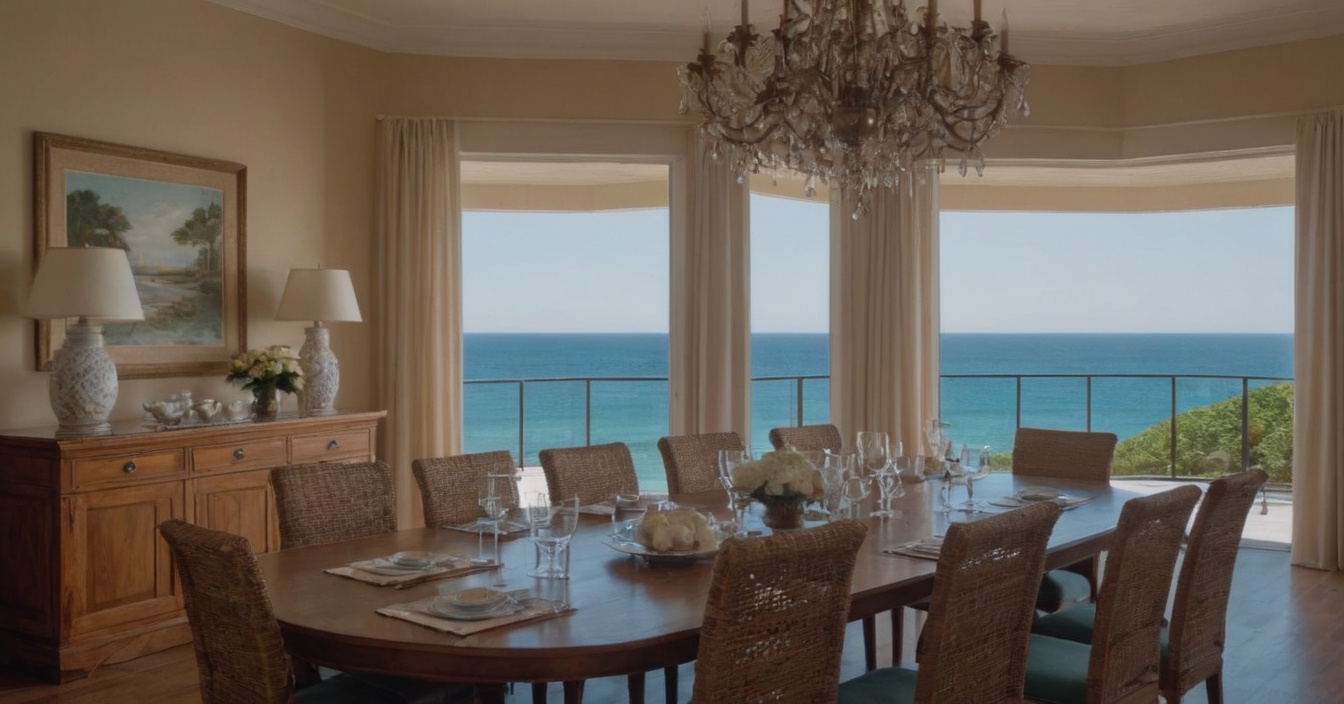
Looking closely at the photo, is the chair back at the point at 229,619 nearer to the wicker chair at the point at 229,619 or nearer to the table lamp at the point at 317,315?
the wicker chair at the point at 229,619

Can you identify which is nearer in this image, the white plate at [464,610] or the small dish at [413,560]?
the white plate at [464,610]

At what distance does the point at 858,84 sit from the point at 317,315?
2.97 meters

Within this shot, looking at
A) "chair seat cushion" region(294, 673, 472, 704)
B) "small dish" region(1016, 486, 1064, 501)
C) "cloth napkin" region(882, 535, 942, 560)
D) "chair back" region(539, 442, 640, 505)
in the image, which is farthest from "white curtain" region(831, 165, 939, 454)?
"chair seat cushion" region(294, 673, 472, 704)

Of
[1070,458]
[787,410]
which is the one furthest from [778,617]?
[787,410]

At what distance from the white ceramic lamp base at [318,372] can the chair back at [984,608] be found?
3.76m

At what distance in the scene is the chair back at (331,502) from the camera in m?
3.21

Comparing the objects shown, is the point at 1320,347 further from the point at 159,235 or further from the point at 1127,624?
the point at 159,235

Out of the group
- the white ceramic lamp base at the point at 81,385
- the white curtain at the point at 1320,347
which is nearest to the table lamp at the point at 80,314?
the white ceramic lamp base at the point at 81,385

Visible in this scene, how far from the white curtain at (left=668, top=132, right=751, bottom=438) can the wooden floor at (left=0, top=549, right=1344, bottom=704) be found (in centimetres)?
192

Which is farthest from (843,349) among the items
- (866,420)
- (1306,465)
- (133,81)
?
(133,81)

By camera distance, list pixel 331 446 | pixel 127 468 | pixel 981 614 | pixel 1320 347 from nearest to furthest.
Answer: pixel 981 614 < pixel 127 468 < pixel 331 446 < pixel 1320 347

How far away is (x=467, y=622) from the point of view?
90.8 inches

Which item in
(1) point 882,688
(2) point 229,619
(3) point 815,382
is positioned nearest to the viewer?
(2) point 229,619

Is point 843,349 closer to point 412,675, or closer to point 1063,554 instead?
point 1063,554
